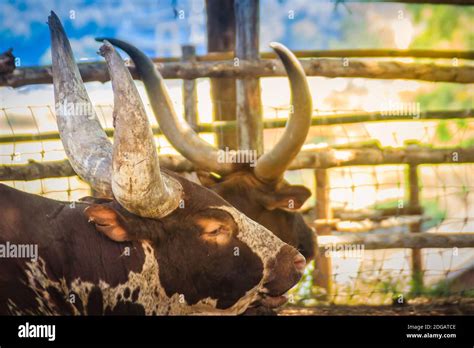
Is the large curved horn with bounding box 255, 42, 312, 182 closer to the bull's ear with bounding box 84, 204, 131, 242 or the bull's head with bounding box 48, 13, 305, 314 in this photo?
the bull's head with bounding box 48, 13, 305, 314

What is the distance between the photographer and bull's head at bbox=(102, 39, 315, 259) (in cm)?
346

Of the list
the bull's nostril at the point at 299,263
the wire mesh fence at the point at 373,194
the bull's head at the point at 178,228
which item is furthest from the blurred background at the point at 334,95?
the bull's nostril at the point at 299,263

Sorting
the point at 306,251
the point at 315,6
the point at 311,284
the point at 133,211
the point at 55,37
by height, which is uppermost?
the point at 315,6

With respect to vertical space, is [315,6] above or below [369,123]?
above

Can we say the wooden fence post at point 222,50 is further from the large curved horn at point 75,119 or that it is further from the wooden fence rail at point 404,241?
the large curved horn at point 75,119

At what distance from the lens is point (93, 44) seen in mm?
4129

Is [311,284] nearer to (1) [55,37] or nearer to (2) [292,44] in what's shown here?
(2) [292,44]

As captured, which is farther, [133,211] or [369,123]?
[369,123]

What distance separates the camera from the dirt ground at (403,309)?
3.97 meters

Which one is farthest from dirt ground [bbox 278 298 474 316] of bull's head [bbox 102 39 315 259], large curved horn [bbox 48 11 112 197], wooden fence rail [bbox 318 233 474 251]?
large curved horn [bbox 48 11 112 197]

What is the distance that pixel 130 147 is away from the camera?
2.35 m

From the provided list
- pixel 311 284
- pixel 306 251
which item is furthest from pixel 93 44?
pixel 311 284

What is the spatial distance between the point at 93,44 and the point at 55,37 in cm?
133

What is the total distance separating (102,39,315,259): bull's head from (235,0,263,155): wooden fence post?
642 millimetres
